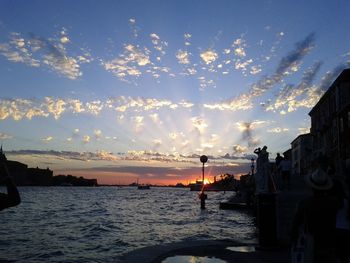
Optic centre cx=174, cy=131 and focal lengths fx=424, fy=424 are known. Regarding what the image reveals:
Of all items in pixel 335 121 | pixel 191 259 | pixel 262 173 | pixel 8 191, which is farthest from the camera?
pixel 335 121

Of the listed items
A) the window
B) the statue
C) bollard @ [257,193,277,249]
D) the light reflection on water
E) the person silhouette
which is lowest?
the light reflection on water

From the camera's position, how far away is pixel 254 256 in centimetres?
1105

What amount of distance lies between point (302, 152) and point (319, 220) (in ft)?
265

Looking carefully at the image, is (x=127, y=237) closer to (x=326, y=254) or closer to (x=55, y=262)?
(x=55, y=262)

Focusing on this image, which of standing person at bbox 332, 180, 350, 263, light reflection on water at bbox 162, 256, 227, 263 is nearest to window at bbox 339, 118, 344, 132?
light reflection on water at bbox 162, 256, 227, 263

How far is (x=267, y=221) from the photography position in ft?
39.2

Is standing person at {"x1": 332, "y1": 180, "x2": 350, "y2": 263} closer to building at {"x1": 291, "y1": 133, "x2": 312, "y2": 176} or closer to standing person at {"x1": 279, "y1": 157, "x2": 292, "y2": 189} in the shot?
standing person at {"x1": 279, "y1": 157, "x2": 292, "y2": 189}

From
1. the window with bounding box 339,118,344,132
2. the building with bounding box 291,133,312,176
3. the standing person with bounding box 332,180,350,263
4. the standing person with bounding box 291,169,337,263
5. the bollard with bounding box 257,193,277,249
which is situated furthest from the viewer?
the building with bounding box 291,133,312,176

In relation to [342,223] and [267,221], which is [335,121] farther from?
[342,223]

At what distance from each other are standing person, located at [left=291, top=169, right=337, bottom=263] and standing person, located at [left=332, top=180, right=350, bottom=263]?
6.5 inches

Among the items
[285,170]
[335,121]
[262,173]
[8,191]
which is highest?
[335,121]

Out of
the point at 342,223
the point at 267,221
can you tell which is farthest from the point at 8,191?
the point at 267,221

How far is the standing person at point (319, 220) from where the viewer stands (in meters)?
5.39

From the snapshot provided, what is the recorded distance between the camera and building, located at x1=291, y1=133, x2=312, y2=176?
255 ft
